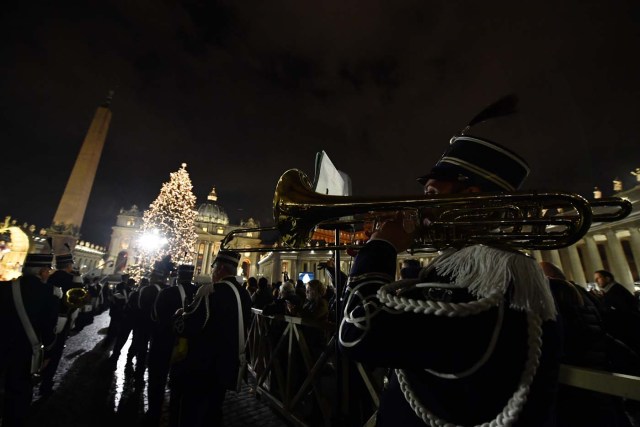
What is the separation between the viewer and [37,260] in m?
4.74

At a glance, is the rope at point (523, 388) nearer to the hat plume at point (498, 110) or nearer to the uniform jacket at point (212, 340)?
the hat plume at point (498, 110)

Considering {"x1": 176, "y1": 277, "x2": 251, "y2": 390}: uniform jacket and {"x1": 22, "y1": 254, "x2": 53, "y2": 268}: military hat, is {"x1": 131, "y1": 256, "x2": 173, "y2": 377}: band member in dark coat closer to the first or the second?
{"x1": 22, "y1": 254, "x2": 53, "y2": 268}: military hat

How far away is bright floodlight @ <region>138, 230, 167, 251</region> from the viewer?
1324 inches

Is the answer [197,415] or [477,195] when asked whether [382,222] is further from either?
[197,415]

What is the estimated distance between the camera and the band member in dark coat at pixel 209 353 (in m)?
3.57

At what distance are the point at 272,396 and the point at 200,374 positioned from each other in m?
2.47

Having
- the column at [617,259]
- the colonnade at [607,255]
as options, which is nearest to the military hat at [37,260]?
the colonnade at [607,255]

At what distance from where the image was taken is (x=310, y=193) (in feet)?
7.22

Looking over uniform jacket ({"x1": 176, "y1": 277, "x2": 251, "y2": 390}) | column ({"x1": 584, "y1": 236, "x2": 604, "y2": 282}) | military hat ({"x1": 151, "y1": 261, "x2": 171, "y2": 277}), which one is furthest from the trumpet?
column ({"x1": 584, "y1": 236, "x2": 604, "y2": 282})

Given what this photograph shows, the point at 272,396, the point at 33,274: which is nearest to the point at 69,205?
the point at 33,274

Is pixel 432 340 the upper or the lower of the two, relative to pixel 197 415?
upper

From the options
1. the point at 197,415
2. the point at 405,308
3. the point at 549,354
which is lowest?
the point at 197,415

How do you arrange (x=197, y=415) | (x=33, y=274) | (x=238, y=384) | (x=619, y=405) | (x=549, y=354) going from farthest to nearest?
(x=33, y=274) → (x=238, y=384) → (x=197, y=415) → (x=619, y=405) → (x=549, y=354)

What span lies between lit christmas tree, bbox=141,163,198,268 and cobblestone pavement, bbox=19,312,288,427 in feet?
96.6
